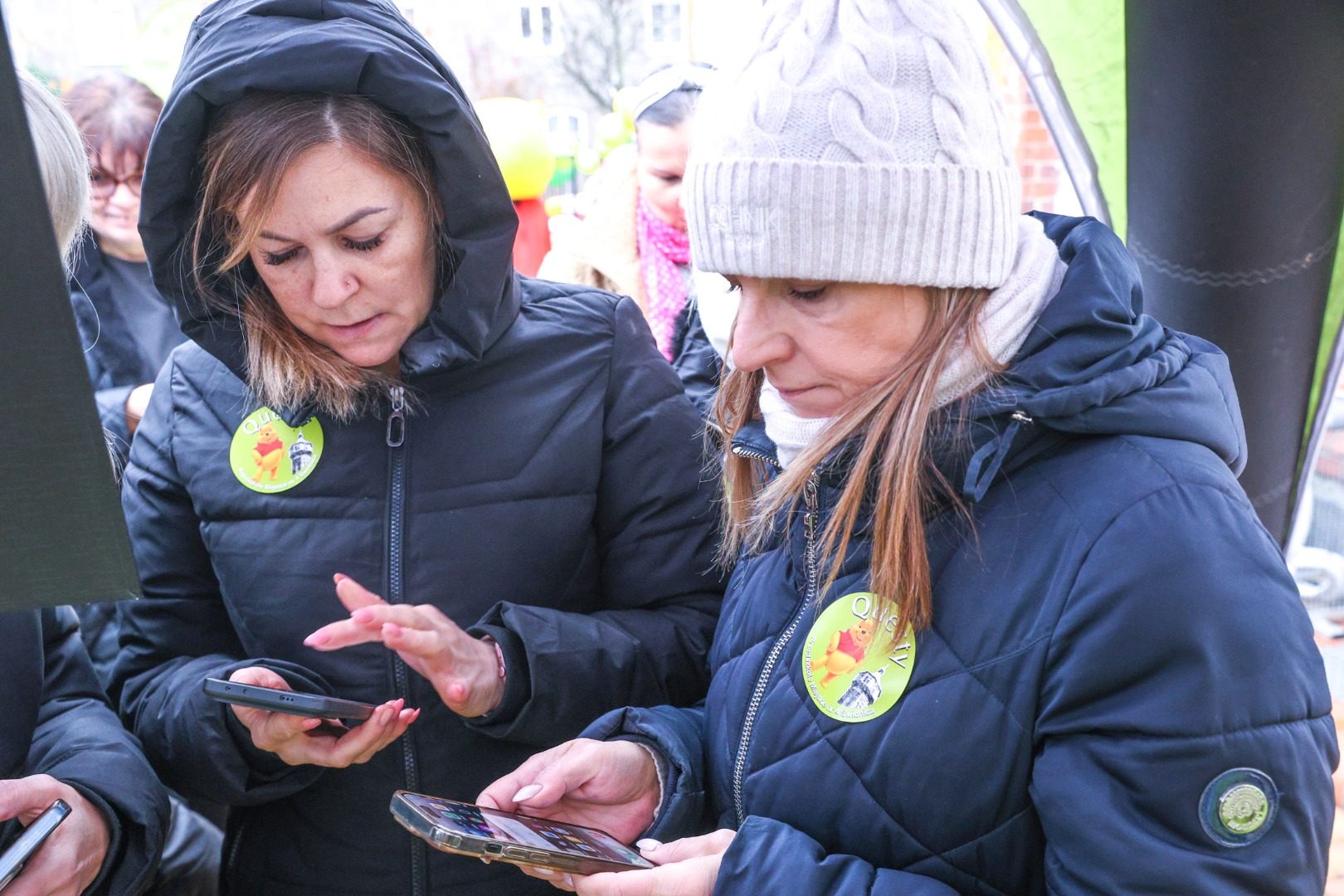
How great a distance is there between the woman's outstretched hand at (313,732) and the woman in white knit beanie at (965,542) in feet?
1.15

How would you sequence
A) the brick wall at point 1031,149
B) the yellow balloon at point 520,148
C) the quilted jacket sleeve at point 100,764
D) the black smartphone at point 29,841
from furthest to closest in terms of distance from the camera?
the brick wall at point 1031,149 → the yellow balloon at point 520,148 → the quilted jacket sleeve at point 100,764 → the black smartphone at point 29,841

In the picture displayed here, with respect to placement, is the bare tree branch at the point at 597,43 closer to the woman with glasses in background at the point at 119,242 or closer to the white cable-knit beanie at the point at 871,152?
the woman with glasses in background at the point at 119,242

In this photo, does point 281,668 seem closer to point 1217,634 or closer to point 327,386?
point 327,386

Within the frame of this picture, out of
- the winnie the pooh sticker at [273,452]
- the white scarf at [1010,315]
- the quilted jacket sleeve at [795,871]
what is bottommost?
the quilted jacket sleeve at [795,871]

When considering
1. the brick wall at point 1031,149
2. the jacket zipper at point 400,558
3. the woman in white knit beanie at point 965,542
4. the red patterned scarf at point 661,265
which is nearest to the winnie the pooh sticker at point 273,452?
the jacket zipper at point 400,558

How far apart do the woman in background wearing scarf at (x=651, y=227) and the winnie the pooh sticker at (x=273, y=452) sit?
1.70 metres

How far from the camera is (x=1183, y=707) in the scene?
0.92 m

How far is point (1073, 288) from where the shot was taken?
1108 mm

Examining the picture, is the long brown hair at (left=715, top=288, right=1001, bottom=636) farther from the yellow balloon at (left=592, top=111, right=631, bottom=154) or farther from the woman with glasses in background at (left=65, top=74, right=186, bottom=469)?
the yellow balloon at (left=592, top=111, right=631, bottom=154)

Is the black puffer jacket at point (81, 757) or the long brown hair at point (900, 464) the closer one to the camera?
the long brown hair at point (900, 464)

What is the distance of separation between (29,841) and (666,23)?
1315 cm

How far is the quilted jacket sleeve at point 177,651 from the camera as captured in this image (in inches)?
60.3

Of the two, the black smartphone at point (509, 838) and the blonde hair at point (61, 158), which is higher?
the blonde hair at point (61, 158)

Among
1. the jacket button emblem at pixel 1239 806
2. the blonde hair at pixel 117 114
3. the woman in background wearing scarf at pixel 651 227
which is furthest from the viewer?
the woman in background wearing scarf at pixel 651 227
